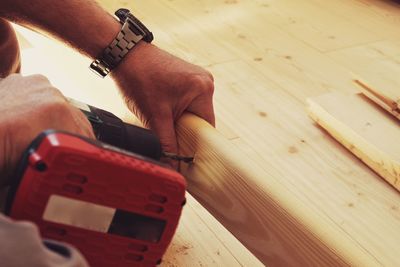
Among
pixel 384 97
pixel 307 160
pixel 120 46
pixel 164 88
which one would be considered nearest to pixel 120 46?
pixel 120 46

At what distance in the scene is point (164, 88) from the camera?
2.61ft

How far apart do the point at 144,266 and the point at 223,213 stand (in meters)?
0.19

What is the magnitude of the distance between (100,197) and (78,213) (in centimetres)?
3

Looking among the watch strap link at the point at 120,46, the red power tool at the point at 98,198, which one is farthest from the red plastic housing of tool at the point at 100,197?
the watch strap link at the point at 120,46

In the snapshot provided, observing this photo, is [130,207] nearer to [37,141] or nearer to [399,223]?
[37,141]

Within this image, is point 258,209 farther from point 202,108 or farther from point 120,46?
point 120,46

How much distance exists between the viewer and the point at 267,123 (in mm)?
1592

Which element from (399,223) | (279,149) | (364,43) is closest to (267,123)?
(279,149)

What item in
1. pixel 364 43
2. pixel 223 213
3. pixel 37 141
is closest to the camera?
pixel 37 141

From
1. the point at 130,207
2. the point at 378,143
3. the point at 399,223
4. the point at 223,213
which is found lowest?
the point at 399,223

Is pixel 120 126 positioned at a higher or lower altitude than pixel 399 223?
higher

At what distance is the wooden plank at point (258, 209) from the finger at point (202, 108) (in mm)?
18

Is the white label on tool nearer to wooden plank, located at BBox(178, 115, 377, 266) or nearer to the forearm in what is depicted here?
wooden plank, located at BBox(178, 115, 377, 266)

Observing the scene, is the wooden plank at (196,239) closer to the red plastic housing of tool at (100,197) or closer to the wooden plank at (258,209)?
the wooden plank at (258,209)
